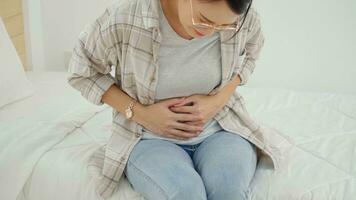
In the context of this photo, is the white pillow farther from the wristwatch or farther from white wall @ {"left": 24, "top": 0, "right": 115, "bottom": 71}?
the wristwatch

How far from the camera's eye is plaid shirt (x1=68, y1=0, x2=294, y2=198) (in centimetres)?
97

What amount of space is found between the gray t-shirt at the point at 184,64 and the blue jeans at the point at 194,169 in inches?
2.3

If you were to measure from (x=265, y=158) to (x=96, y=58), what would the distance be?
1.72 feet

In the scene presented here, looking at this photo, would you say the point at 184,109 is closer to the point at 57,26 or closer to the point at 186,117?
the point at 186,117

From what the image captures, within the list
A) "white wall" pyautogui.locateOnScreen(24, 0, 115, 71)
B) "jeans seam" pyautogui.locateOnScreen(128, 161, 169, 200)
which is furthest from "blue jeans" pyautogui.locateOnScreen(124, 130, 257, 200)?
"white wall" pyautogui.locateOnScreen(24, 0, 115, 71)

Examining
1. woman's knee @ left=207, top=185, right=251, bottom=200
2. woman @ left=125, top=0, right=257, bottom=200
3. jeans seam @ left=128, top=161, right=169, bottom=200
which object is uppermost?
woman @ left=125, top=0, right=257, bottom=200

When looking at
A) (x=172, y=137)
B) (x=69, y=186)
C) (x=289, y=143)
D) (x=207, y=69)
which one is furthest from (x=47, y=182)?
(x=289, y=143)

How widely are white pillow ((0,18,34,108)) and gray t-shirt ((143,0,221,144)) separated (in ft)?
2.26

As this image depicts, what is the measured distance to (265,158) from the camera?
1.13m

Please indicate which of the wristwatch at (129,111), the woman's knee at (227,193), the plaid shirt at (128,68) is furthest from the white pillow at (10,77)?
the woman's knee at (227,193)

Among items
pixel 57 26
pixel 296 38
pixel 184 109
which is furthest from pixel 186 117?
pixel 57 26

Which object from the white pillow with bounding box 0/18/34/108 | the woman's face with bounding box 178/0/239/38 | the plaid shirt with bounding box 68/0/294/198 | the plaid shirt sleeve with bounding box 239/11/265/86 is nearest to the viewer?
the woman's face with bounding box 178/0/239/38

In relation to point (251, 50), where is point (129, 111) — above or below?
below

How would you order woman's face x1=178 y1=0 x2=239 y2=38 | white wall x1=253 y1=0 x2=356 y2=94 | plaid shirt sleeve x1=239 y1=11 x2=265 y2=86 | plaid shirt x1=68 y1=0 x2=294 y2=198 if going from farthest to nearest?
white wall x1=253 y1=0 x2=356 y2=94, plaid shirt sleeve x1=239 y1=11 x2=265 y2=86, plaid shirt x1=68 y1=0 x2=294 y2=198, woman's face x1=178 y1=0 x2=239 y2=38
